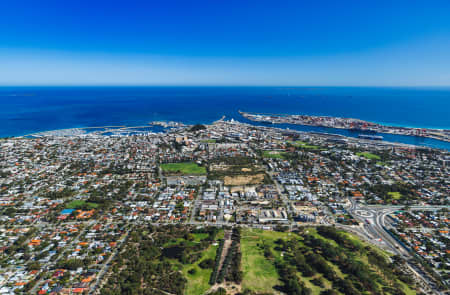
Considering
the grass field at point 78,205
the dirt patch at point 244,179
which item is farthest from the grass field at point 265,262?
the grass field at point 78,205

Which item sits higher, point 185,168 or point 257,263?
point 185,168

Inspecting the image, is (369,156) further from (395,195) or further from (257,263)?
(257,263)

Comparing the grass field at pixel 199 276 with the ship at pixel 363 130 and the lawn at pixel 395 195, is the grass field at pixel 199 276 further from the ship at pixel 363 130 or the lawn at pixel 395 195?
the ship at pixel 363 130

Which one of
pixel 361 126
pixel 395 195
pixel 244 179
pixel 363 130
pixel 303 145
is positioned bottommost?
pixel 395 195

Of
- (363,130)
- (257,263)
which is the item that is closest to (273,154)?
(257,263)

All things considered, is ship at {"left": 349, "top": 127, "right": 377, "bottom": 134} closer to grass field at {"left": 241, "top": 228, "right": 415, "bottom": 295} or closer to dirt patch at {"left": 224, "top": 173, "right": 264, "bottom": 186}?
dirt patch at {"left": 224, "top": 173, "right": 264, "bottom": 186}
